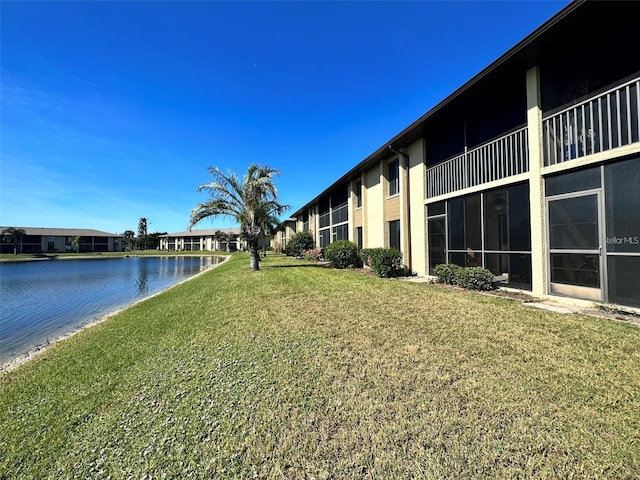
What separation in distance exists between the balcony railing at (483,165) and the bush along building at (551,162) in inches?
1.4

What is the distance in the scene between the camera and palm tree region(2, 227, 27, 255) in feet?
228

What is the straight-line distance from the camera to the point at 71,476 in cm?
277

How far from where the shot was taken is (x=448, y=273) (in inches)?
392

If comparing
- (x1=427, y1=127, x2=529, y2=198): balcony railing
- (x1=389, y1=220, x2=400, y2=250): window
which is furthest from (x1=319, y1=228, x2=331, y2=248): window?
(x1=427, y1=127, x2=529, y2=198): balcony railing

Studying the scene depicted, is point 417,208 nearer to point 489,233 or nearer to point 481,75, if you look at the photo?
point 489,233

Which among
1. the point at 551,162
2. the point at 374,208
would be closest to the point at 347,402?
the point at 551,162

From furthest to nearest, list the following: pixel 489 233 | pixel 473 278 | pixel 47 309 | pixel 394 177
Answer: pixel 394 177
pixel 47 309
pixel 489 233
pixel 473 278

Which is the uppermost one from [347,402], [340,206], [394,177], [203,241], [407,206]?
[394,177]

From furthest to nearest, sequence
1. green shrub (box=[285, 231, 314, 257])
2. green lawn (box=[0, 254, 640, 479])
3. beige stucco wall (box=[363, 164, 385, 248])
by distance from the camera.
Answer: green shrub (box=[285, 231, 314, 257]) < beige stucco wall (box=[363, 164, 385, 248]) < green lawn (box=[0, 254, 640, 479])

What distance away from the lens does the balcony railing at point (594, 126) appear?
5969mm

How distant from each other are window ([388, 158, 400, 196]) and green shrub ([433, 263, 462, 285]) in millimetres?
5453

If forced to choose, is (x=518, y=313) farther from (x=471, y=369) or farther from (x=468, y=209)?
(x=468, y=209)

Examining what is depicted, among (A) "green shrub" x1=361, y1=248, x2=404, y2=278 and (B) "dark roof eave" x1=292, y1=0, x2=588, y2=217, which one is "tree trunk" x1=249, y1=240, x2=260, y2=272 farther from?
(B) "dark roof eave" x1=292, y1=0, x2=588, y2=217

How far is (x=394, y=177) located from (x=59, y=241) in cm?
9804
